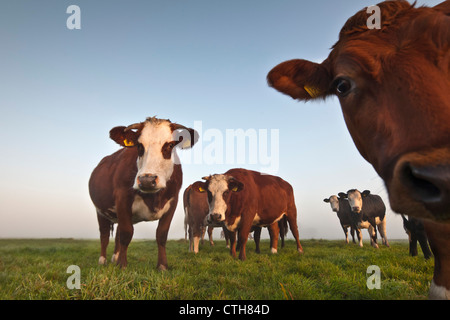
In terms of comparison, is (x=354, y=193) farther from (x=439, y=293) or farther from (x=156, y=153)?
(x=439, y=293)

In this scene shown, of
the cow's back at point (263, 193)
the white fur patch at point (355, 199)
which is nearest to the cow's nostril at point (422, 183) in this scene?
the cow's back at point (263, 193)

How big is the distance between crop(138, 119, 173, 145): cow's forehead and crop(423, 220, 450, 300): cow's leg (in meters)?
4.25

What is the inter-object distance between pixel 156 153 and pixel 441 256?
4268mm

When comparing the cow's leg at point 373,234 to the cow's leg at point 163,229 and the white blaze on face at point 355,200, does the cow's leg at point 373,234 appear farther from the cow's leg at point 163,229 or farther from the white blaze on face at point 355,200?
the cow's leg at point 163,229

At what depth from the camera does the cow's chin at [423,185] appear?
131 centimetres

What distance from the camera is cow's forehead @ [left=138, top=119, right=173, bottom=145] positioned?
5359mm

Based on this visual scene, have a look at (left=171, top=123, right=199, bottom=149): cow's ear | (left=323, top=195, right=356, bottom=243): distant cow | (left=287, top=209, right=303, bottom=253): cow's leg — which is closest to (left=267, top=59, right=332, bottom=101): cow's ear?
(left=171, top=123, right=199, bottom=149): cow's ear

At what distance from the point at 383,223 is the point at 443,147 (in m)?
16.4

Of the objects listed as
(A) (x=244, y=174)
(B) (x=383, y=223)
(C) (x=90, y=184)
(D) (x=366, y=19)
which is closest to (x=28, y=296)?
(D) (x=366, y=19)

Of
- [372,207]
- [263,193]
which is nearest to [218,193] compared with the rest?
[263,193]

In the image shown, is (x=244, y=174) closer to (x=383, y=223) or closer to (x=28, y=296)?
(x=28, y=296)

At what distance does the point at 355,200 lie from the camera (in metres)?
14.8

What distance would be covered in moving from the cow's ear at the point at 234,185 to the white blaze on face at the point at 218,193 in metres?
0.14
